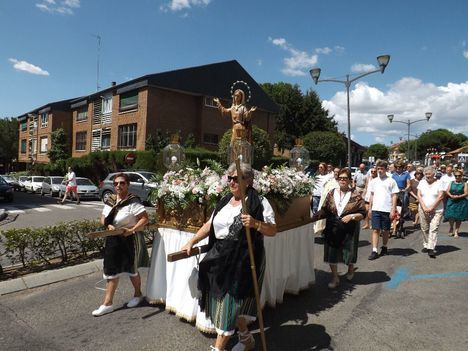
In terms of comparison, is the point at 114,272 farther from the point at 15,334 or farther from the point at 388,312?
the point at 388,312

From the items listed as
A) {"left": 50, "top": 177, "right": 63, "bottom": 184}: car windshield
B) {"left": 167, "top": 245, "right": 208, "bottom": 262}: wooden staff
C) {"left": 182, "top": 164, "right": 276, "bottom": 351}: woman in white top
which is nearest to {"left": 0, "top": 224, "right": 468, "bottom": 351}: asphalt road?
{"left": 182, "top": 164, "right": 276, "bottom": 351}: woman in white top

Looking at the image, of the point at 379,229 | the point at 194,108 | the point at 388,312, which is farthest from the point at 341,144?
the point at 388,312

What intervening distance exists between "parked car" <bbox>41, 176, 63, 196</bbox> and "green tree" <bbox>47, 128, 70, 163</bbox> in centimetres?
1352

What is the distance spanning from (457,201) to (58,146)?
39.3 meters

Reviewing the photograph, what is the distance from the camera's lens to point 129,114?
30.5 metres

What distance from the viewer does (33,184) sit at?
29766mm

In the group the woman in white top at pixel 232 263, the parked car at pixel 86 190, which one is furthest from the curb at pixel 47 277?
the parked car at pixel 86 190

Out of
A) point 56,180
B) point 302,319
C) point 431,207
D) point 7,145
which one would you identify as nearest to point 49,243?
point 302,319

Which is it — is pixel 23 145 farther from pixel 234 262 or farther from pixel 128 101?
pixel 234 262

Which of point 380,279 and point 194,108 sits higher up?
point 194,108

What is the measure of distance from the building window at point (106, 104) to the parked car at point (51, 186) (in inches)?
365

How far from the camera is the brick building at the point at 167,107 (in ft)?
95.5

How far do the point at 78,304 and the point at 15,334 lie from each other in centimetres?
91

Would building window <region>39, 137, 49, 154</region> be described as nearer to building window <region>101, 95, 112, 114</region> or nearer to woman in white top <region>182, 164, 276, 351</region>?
building window <region>101, 95, 112, 114</region>
